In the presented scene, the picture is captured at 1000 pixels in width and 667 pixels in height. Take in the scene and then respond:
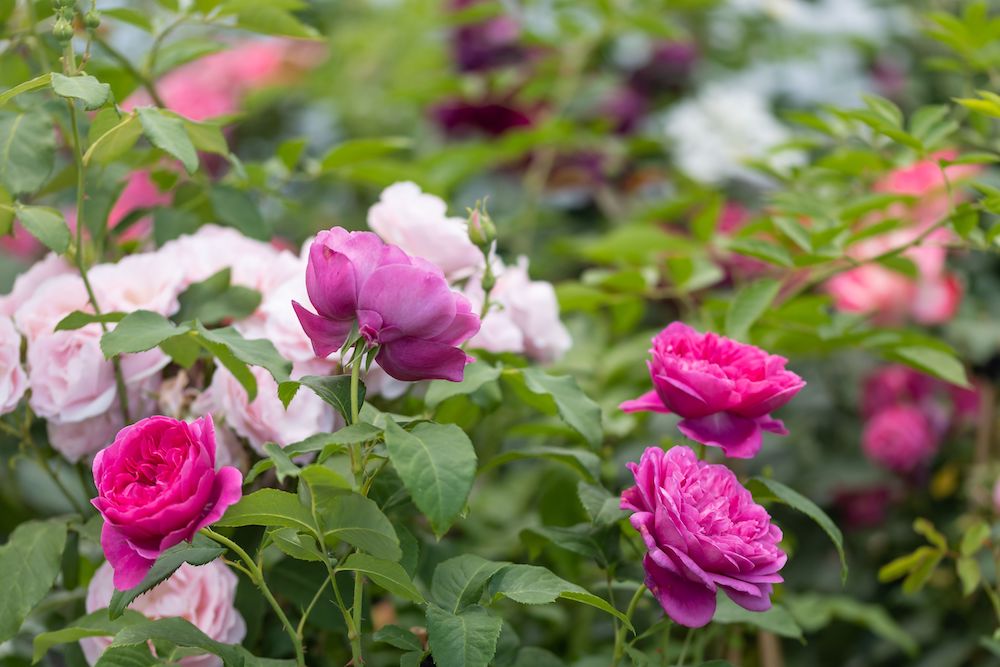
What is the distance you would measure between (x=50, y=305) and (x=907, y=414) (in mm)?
955

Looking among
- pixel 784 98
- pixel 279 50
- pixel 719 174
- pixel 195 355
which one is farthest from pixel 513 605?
pixel 279 50

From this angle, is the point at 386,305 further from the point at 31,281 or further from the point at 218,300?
the point at 31,281

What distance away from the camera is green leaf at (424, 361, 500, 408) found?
63 centimetres

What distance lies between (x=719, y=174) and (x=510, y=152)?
1.24ft

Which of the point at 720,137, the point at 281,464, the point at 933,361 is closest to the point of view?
the point at 281,464

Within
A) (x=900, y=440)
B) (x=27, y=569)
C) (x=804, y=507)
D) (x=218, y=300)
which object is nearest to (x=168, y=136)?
(x=218, y=300)

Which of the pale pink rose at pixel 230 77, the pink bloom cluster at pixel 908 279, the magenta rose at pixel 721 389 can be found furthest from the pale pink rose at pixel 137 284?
the pale pink rose at pixel 230 77

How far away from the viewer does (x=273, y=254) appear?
0.80m

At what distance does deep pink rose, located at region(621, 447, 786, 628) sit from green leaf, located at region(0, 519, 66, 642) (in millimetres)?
350

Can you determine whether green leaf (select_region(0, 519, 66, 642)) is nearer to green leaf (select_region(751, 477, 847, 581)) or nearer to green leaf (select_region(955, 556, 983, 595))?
green leaf (select_region(751, 477, 847, 581))

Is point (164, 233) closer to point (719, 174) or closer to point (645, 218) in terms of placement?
point (645, 218)

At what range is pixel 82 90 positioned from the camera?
539 millimetres

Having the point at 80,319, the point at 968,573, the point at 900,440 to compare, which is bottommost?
the point at 900,440

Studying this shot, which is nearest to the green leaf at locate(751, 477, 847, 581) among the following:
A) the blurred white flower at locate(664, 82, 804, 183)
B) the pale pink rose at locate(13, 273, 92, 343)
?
the pale pink rose at locate(13, 273, 92, 343)
